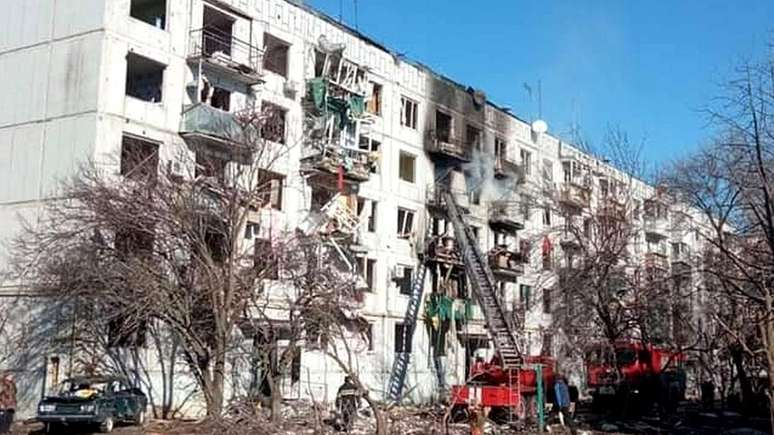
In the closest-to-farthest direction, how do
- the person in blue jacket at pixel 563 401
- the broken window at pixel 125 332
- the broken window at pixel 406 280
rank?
the broken window at pixel 125 332 → the person in blue jacket at pixel 563 401 → the broken window at pixel 406 280

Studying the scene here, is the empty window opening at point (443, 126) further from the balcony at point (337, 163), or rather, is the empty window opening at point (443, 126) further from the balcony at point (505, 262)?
the balcony at point (337, 163)

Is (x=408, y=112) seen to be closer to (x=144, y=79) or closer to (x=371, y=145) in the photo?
(x=371, y=145)

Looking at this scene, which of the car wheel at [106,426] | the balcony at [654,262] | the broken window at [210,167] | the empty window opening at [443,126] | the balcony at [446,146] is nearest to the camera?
the car wheel at [106,426]

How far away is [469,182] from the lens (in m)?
52.8

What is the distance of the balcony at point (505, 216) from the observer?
53438 millimetres

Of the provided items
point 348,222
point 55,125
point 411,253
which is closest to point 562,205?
point 411,253

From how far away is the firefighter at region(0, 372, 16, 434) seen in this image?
26.5 meters

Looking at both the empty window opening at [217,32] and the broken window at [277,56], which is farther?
the broken window at [277,56]

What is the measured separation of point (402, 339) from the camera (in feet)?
149

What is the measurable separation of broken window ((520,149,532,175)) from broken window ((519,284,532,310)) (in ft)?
24.0

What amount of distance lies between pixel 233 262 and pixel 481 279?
1578cm

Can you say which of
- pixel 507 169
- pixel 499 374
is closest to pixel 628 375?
pixel 499 374

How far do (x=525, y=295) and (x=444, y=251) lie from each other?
1103cm

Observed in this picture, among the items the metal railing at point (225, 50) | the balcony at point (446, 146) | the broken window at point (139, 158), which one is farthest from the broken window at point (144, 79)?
the balcony at point (446, 146)
